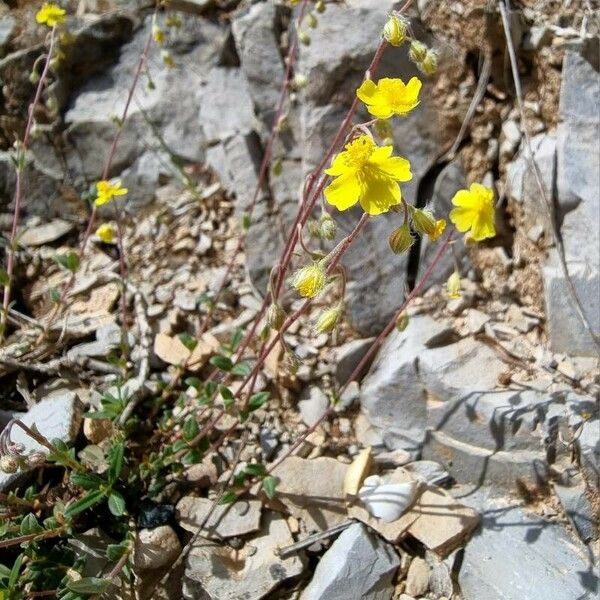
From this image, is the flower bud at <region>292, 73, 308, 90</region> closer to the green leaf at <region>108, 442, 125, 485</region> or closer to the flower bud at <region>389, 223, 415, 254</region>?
the flower bud at <region>389, 223, 415, 254</region>

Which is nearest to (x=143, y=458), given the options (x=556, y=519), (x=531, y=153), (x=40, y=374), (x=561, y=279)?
(x=40, y=374)

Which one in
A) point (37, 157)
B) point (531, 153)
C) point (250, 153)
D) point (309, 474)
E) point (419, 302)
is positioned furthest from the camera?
point (37, 157)

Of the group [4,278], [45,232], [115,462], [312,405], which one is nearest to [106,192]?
[4,278]

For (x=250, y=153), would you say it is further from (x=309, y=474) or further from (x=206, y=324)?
(x=309, y=474)

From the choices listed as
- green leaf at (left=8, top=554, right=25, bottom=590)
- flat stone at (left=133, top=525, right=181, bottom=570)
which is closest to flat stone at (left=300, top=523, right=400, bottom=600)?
flat stone at (left=133, top=525, right=181, bottom=570)

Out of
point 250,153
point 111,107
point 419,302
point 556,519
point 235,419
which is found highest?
point 111,107
